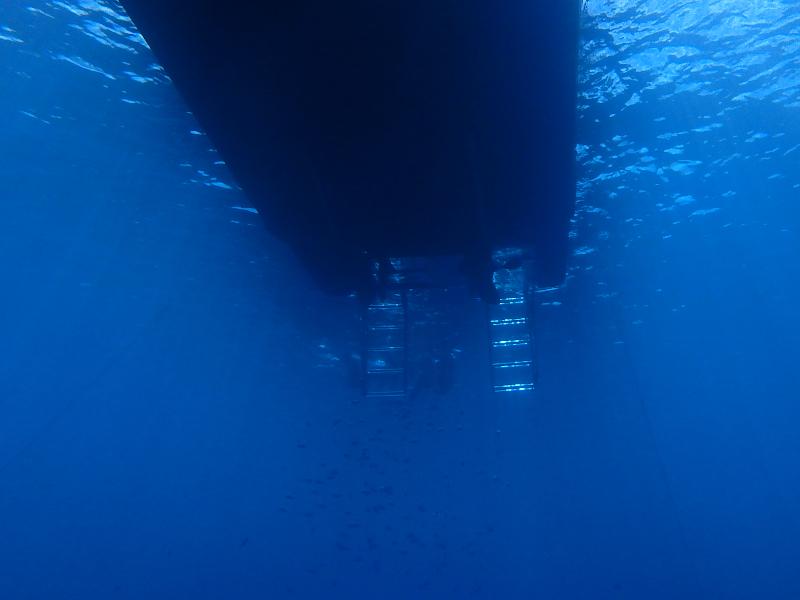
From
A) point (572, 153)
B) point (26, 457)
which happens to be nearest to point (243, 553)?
point (26, 457)

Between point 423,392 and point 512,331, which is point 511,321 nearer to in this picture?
point 512,331

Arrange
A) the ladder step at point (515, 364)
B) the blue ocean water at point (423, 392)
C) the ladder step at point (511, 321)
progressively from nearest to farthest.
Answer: the blue ocean water at point (423, 392) → the ladder step at point (511, 321) → the ladder step at point (515, 364)

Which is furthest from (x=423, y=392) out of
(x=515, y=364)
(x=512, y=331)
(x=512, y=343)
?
(x=512, y=331)

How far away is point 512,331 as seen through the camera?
14.8 meters

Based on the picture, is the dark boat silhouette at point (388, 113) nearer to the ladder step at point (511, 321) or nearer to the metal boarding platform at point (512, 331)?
the metal boarding platform at point (512, 331)

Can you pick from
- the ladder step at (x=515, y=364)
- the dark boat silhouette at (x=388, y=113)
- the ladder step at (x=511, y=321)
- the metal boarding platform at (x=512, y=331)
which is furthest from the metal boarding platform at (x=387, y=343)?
the dark boat silhouette at (x=388, y=113)

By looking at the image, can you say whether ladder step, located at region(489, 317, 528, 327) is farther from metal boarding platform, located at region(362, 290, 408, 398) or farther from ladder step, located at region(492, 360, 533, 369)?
metal boarding platform, located at region(362, 290, 408, 398)

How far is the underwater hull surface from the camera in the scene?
190 inches

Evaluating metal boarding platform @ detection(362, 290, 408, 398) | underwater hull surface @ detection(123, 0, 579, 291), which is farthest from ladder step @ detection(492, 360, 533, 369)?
underwater hull surface @ detection(123, 0, 579, 291)

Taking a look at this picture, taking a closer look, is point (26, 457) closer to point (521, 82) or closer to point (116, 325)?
point (116, 325)

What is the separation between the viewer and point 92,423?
108 feet

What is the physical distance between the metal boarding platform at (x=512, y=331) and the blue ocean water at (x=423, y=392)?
847 millimetres

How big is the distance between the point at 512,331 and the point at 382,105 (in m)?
9.80

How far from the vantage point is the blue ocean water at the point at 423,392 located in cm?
960
